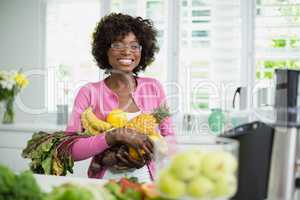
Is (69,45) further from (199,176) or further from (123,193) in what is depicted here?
(199,176)

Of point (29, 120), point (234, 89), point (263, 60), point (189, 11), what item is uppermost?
point (189, 11)

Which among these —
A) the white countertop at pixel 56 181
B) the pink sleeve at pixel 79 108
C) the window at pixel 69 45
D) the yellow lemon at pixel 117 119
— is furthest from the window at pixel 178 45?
the white countertop at pixel 56 181

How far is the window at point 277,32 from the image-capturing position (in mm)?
3467

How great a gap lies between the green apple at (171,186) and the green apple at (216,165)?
2.1 inches

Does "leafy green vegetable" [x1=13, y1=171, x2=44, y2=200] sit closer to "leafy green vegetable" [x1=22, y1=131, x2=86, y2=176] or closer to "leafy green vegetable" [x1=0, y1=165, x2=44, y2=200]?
"leafy green vegetable" [x1=0, y1=165, x2=44, y2=200]

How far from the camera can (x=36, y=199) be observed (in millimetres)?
967

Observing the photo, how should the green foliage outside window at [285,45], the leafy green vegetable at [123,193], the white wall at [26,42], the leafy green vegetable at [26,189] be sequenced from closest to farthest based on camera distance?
the leafy green vegetable at [26,189] → the leafy green vegetable at [123,193] → the green foliage outside window at [285,45] → the white wall at [26,42]

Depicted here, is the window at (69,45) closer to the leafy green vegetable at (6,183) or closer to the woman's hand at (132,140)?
the woman's hand at (132,140)

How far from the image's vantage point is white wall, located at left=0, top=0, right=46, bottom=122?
13.2ft

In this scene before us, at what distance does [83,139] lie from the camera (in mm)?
1778

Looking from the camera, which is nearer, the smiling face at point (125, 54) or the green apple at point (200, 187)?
the green apple at point (200, 187)

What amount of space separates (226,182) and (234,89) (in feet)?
8.82

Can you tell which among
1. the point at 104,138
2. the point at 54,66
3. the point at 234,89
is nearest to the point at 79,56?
the point at 54,66

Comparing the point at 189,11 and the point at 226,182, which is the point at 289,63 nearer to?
the point at 189,11
